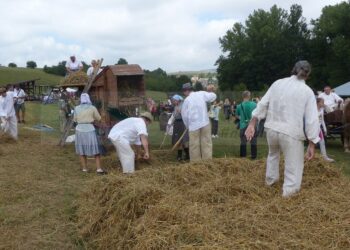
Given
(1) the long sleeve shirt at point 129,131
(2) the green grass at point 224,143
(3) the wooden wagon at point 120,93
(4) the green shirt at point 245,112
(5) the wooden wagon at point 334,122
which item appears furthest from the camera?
(5) the wooden wagon at point 334,122

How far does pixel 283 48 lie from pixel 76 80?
46.7m

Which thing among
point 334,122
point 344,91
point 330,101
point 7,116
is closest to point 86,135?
point 7,116

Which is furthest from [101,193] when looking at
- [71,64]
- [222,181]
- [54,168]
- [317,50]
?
[317,50]

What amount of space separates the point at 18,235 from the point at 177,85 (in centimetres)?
2278

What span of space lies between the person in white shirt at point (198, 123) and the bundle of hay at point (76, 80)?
13.4ft

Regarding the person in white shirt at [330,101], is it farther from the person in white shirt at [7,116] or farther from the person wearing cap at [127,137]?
the person in white shirt at [7,116]

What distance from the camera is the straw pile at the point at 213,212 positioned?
3.93m

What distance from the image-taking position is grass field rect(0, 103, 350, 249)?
5105 millimetres

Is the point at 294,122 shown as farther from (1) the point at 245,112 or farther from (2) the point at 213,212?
(1) the point at 245,112

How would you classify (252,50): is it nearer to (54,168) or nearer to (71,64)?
(71,64)

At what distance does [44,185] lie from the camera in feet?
25.3

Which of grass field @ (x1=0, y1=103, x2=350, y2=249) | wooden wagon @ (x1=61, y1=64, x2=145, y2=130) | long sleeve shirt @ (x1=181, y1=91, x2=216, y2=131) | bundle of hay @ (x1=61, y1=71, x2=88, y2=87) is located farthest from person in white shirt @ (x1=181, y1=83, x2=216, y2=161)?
bundle of hay @ (x1=61, y1=71, x2=88, y2=87)

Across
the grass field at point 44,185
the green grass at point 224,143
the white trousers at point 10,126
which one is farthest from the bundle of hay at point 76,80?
the white trousers at point 10,126

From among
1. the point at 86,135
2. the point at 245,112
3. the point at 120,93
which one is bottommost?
the point at 86,135
